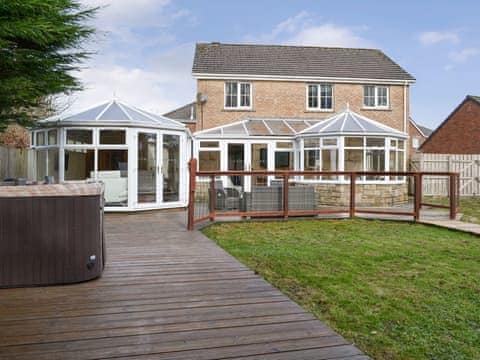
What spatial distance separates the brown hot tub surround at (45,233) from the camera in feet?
12.8

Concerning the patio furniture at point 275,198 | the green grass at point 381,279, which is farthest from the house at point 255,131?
the green grass at point 381,279

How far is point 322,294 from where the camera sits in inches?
157

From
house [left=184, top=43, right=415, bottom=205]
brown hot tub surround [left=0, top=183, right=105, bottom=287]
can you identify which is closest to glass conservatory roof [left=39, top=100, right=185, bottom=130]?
house [left=184, top=43, right=415, bottom=205]

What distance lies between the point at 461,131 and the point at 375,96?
7646mm

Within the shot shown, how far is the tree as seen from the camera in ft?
21.8

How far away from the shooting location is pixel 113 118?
1023 centimetres

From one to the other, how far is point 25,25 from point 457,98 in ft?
77.6

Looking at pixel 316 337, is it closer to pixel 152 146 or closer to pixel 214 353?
pixel 214 353

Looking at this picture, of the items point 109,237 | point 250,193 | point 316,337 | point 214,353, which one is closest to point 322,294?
point 316,337

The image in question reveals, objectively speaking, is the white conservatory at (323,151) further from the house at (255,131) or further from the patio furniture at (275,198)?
the patio furniture at (275,198)

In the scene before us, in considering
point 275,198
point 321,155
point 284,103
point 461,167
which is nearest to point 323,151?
point 321,155

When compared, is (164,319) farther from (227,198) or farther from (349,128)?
(349,128)

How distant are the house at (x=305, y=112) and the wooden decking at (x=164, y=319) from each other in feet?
30.1

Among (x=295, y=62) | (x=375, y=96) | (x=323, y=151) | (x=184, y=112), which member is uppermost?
(x=295, y=62)
